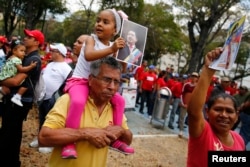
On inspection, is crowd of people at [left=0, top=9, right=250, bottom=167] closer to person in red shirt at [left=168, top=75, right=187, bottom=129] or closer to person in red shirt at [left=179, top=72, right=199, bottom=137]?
person in red shirt at [left=179, top=72, right=199, bottom=137]

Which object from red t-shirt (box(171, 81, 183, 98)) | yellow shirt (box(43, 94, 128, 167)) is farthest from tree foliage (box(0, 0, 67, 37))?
yellow shirt (box(43, 94, 128, 167))

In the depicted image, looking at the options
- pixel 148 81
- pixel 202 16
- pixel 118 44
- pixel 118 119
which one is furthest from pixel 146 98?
pixel 202 16

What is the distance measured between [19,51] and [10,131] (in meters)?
1.11

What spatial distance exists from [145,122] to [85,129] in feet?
24.6

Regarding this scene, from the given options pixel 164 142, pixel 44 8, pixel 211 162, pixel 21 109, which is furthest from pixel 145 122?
pixel 44 8

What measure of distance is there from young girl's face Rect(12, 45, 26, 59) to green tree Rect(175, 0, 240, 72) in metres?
16.7

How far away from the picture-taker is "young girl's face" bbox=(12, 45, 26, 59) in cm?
430

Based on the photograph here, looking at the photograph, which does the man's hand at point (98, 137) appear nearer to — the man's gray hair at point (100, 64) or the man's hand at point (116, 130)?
the man's hand at point (116, 130)

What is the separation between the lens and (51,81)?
484cm

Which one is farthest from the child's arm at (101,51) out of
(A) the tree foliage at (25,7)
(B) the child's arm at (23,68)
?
(A) the tree foliage at (25,7)

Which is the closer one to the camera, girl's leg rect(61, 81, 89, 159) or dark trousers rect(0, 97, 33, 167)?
girl's leg rect(61, 81, 89, 159)

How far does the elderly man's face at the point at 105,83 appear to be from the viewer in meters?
2.14

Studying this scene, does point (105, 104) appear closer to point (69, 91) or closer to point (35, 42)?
point (69, 91)

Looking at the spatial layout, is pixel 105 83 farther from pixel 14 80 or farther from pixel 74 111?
pixel 14 80
